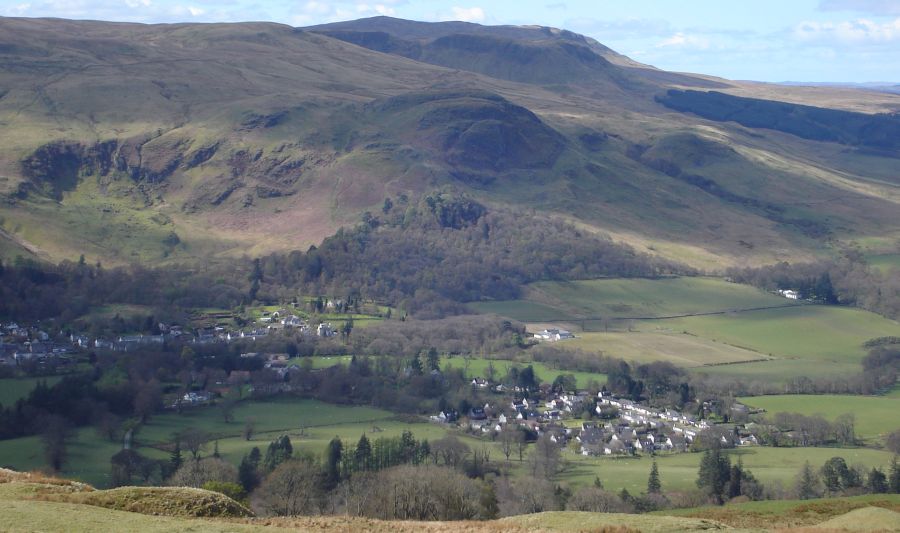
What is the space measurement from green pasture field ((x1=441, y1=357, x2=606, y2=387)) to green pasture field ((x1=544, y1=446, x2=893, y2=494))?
22097 mm

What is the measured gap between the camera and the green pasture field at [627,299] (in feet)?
416

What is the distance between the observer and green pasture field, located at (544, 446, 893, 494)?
6344cm

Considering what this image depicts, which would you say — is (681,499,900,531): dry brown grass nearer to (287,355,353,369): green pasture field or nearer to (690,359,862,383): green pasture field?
(690,359,862,383): green pasture field

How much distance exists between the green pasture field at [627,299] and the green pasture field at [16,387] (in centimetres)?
5473

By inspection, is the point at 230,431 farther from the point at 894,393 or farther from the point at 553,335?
the point at 894,393

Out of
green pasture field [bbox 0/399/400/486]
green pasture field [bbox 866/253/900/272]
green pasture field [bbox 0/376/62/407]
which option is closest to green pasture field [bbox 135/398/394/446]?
green pasture field [bbox 0/399/400/486]

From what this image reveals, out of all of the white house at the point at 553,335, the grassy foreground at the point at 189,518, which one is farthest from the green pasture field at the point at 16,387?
the white house at the point at 553,335

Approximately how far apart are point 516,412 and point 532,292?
176ft

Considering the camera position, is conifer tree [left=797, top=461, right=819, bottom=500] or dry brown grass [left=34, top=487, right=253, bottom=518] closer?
dry brown grass [left=34, top=487, right=253, bottom=518]

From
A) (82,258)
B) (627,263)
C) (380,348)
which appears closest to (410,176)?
(627,263)

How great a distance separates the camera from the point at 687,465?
229 feet

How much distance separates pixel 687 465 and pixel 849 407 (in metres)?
24.6

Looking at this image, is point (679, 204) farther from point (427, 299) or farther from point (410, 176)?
point (427, 299)

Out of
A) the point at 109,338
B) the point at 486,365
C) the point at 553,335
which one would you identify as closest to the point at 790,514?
the point at 486,365
